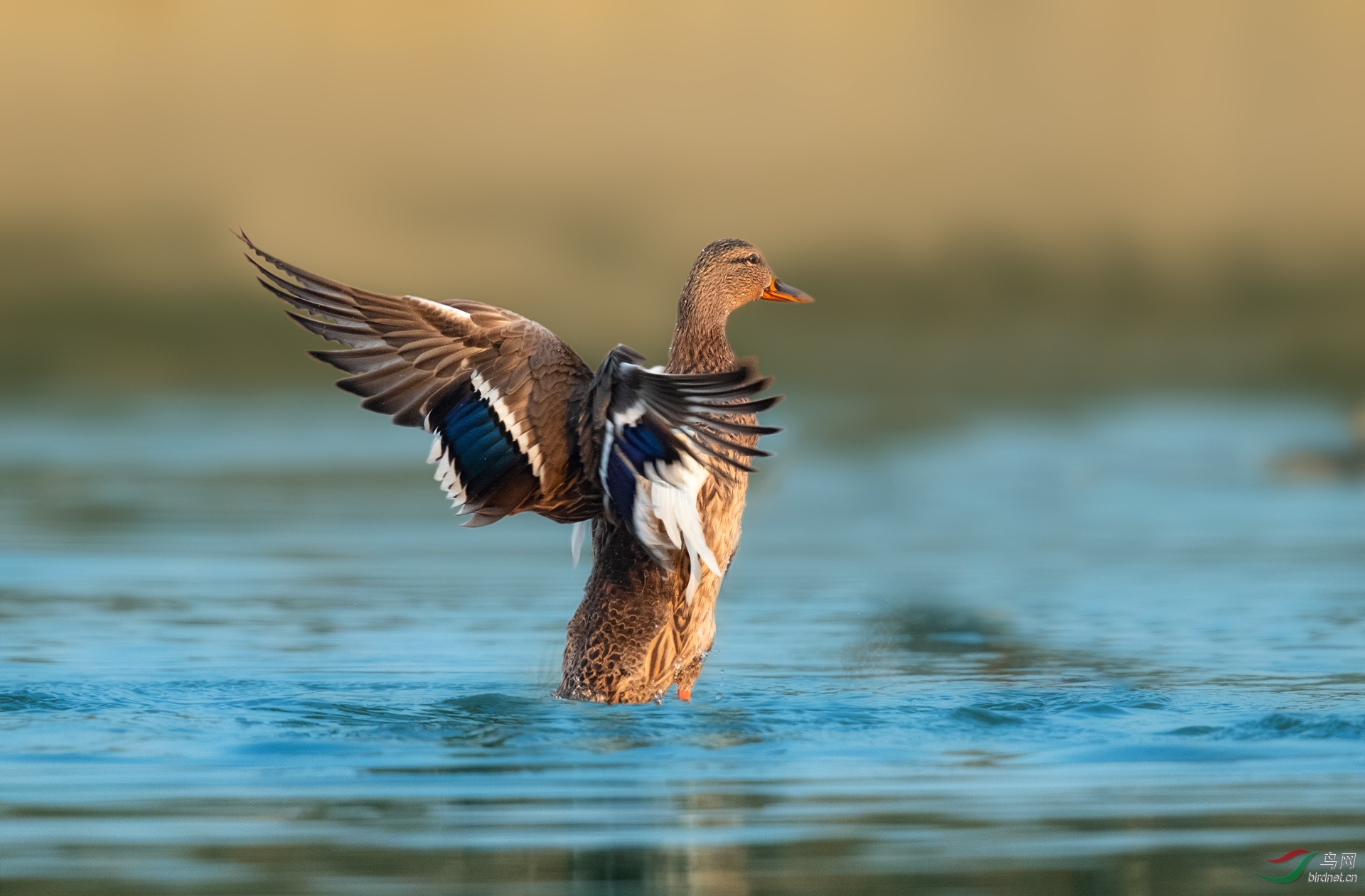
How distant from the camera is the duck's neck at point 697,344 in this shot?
28.0 feet

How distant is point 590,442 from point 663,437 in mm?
430

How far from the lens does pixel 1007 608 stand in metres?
11.4

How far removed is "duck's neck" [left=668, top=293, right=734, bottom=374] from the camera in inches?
336

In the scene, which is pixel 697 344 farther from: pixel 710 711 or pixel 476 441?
pixel 710 711

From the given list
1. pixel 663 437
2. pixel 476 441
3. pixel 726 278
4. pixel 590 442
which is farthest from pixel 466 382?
pixel 726 278

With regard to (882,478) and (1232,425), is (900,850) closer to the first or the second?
(882,478)

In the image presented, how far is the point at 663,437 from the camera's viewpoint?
744 cm

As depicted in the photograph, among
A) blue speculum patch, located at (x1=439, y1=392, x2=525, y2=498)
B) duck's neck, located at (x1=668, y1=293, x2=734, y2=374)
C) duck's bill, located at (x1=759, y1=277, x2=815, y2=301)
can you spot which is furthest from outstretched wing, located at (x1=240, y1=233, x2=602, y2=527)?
duck's bill, located at (x1=759, y1=277, x2=815, y2=301)

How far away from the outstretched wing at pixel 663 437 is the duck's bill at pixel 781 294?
1.42 metres

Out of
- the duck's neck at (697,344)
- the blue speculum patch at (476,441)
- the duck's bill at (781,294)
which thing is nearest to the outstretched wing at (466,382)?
the blue speculum patch at (476,441)

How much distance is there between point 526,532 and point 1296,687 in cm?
853

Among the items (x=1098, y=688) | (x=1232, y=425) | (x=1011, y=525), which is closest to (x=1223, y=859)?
(x=1098, y=688)

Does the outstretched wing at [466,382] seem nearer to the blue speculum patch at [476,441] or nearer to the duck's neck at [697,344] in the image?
the blue speculum patch at [476,441]

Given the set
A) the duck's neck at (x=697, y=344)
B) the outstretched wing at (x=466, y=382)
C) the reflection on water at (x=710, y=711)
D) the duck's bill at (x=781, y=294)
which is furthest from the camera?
the duck's bill at (x=781, y=294)
